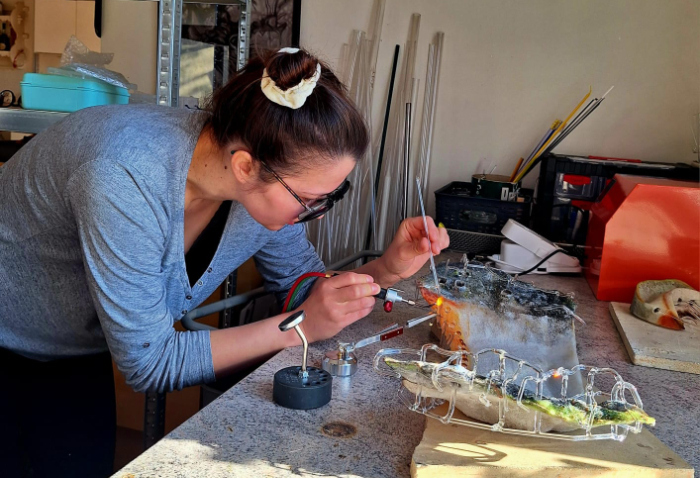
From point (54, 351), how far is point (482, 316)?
2.66 ft

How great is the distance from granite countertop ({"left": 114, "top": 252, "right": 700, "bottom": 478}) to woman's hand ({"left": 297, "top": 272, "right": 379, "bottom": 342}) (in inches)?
1.5

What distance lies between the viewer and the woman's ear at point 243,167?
3.50 feet

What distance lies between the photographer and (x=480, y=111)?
246 cm

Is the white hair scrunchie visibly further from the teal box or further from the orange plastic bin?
the orange plastic bin

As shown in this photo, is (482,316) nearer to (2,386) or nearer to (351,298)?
(351,298)

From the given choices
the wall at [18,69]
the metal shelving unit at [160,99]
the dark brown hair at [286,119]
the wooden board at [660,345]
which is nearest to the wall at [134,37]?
the metal shelving unit at [160,99]

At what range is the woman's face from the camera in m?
1.09

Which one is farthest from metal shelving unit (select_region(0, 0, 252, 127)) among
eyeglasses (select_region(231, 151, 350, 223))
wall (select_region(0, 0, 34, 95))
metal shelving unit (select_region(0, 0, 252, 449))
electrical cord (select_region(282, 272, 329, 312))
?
wall (select_region(0, 0, 34, 95))

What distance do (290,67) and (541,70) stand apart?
1.59m

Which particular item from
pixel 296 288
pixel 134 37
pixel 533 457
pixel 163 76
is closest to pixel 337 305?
pixel 296 288

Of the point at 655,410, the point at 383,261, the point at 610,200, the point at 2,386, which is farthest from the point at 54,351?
the point at 610,200

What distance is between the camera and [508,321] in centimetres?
114

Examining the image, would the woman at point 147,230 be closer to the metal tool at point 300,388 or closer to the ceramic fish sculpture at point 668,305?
the metal tool at point 300,388

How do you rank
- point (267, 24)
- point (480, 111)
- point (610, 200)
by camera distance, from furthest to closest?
1. point (267, 24)
2. point (480, 111)
3. point (610, 200)
